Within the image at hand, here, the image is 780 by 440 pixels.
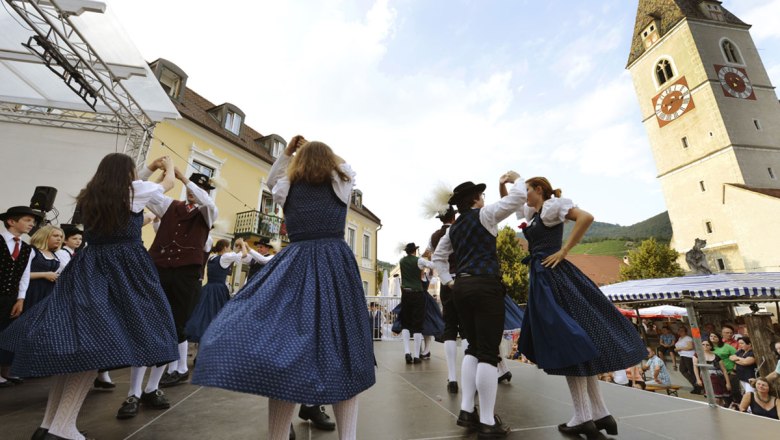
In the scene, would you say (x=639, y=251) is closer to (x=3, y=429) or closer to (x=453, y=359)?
(x=453, y=359)

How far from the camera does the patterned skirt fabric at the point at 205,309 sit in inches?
177

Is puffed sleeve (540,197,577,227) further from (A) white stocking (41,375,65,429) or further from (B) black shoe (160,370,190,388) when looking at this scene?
(B) black shoe (160,370,190,388)

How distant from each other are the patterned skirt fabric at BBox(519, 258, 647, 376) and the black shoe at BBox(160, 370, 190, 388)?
367cm

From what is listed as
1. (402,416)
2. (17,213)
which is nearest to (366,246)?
(17,213)

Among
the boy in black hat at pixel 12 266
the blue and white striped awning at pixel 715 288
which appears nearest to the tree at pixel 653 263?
the blue and white striped awning at pixel 715 288

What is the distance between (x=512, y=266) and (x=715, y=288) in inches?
717

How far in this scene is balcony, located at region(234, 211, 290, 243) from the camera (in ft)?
50.2

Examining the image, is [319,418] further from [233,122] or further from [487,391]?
[233,122]

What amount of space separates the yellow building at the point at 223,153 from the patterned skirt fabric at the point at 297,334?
11.2 m

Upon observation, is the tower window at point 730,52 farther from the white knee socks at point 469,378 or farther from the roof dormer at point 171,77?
the white knee socks at point 469,378

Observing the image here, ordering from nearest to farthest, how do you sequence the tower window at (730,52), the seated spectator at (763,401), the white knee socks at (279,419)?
the white knee socks at (279,419)
the seated spectator at (763,401)
the tower window at (730,52)

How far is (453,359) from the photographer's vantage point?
3.84 meters

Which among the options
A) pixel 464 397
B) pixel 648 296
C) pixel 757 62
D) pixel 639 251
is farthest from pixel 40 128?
pixel 757 62

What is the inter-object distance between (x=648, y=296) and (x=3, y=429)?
12.6 meters
